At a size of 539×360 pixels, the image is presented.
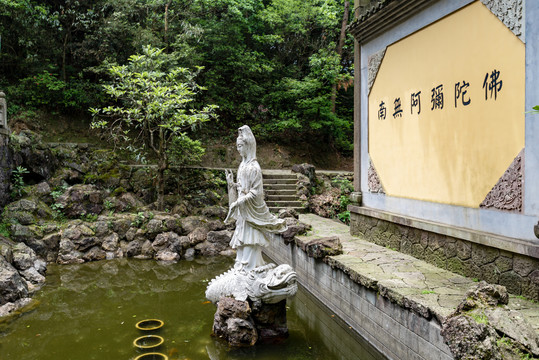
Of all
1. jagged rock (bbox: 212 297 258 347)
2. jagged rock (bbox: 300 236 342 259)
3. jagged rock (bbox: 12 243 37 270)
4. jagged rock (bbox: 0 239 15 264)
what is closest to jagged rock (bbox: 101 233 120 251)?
jagged rock (bbox: 12 243 37 270)

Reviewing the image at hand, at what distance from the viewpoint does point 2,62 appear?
A: 15469 millimetres

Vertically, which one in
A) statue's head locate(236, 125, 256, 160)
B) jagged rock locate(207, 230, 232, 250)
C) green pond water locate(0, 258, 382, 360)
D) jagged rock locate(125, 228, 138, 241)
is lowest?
green pond water locate(0, 258, 382, 360)

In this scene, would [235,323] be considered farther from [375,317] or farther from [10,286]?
[10,286]

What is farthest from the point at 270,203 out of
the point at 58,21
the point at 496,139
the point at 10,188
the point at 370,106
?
the point at 58,21

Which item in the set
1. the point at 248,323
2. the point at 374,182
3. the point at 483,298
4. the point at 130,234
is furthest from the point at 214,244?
the point at 483,298

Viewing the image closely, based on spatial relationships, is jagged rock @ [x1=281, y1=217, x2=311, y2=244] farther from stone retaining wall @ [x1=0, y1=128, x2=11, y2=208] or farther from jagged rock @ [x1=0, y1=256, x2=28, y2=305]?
stone retaining wall @ [x1=0, y1=128, x2=11, y2=208]

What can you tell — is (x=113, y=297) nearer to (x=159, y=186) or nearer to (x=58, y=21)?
(x=159, y=186)

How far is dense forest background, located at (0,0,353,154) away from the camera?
48.2 ft

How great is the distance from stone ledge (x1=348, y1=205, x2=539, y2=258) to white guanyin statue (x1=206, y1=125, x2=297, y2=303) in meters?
2.23

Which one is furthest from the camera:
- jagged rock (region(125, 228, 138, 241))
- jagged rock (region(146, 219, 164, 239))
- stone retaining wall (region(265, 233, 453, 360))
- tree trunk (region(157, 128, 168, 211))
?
tree trunk (region(157, 128, 168, 211))

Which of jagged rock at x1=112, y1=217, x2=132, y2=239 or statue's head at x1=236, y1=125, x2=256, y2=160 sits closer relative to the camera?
statue's head at x1=236, y1=125, x2=256, y2=160

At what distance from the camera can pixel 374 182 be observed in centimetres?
743

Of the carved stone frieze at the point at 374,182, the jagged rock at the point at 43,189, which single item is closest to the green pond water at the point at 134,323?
the carved stone frieze at the point at 374,182

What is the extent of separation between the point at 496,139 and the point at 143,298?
19.9 ft
